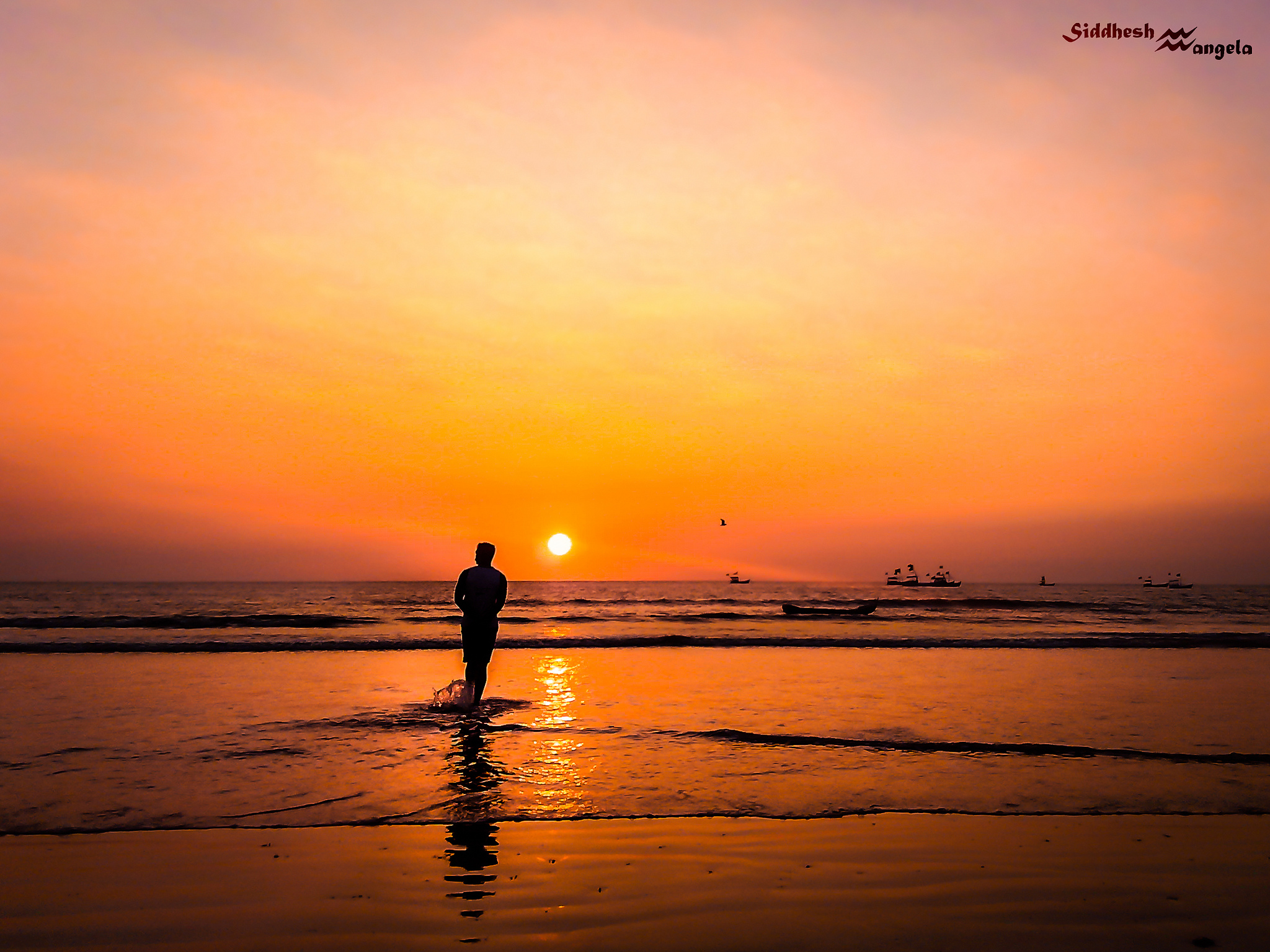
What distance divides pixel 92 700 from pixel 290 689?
3.00 m

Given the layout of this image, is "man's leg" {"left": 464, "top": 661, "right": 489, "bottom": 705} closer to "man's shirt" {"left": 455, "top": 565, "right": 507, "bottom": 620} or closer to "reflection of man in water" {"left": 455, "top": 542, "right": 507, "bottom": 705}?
"reflection of man in water" {"left": 455, "top": 542, "right": 507, "bottom": 705}

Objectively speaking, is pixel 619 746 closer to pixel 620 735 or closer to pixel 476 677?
pixel 620 735

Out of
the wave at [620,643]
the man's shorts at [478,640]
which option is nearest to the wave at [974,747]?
the man's shorts at [478,640]

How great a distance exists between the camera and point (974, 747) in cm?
940

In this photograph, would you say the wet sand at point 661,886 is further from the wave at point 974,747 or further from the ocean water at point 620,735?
the wave at point 974,747

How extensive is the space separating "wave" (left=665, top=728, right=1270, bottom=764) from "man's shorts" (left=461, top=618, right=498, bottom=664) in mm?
3678

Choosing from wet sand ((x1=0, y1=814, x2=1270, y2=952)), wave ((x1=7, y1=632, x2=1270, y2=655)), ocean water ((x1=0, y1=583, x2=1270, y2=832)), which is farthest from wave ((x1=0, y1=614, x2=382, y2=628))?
wet sand ((x1=0, y1=814, x2=1270, y2=952))

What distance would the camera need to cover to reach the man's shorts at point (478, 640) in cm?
1255

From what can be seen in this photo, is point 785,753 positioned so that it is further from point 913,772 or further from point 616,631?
point 616,631

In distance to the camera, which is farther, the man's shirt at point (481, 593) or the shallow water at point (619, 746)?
the man's shirt at point (481, 593)

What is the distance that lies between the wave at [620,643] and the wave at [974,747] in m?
15.7

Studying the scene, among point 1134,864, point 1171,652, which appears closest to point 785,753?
point 1134,864

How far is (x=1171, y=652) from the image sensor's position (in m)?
24.1

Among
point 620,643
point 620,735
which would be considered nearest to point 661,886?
point 620,735
